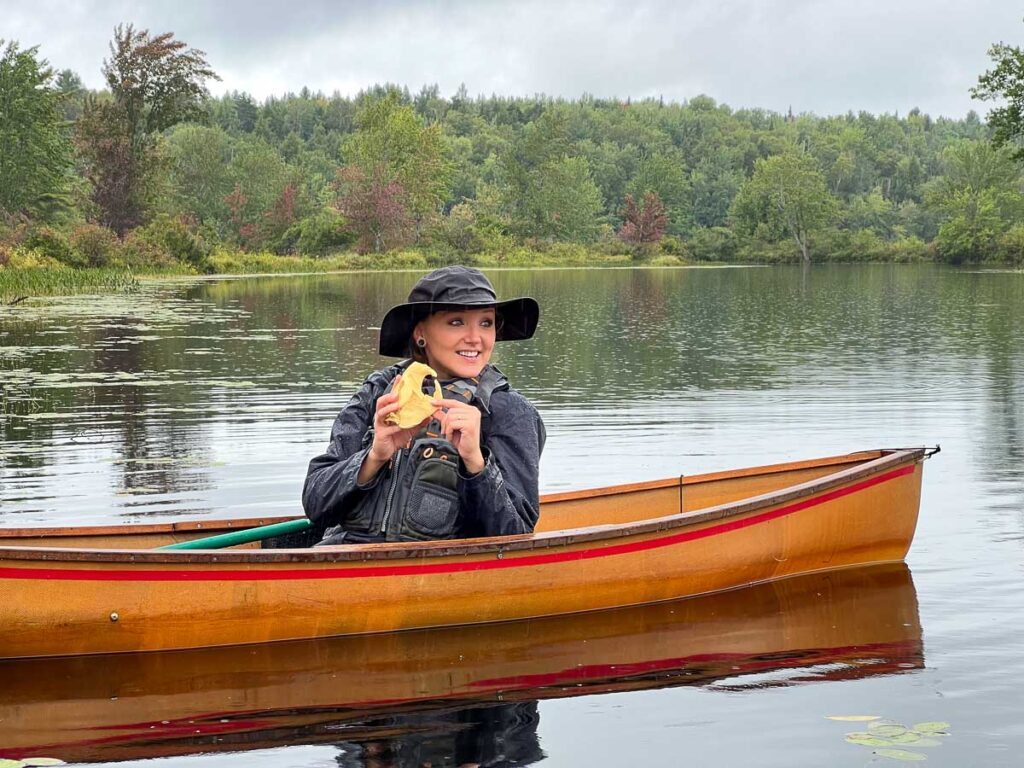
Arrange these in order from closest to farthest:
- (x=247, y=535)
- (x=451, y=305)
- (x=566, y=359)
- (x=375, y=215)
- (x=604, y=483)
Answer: (x=451, y=305)
(x=247, y=535)
(x=604, y=483)
(x=566, y=359)
(x=375, y=215)

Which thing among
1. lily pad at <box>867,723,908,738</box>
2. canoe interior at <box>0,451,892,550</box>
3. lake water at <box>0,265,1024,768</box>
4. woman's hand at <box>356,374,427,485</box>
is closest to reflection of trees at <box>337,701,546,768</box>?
lake water at <box>0,265,1024,768</box>

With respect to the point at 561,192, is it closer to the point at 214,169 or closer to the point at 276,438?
the point at 214,169

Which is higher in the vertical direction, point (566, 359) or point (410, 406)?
point (410, 406)

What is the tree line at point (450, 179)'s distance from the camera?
5741 cm

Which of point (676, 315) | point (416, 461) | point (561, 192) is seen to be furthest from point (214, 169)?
point (416, 461)

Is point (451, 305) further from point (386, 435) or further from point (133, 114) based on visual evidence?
point (133, 114)

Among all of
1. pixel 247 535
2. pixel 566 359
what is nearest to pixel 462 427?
pixel 247 535

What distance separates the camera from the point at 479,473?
5.62 meters

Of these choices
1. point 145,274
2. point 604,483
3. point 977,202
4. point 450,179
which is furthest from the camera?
point 450,179

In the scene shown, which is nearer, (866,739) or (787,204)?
(866,739)

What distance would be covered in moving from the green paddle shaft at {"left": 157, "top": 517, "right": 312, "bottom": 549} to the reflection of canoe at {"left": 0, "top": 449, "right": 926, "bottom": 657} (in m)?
0.25

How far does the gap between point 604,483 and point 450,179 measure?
294 feet

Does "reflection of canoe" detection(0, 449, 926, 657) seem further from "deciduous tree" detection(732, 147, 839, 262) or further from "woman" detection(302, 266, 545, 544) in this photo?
"deciduous tree" detection(732, 147, 839, 262)

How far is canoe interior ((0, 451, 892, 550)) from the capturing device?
6.90 meters
